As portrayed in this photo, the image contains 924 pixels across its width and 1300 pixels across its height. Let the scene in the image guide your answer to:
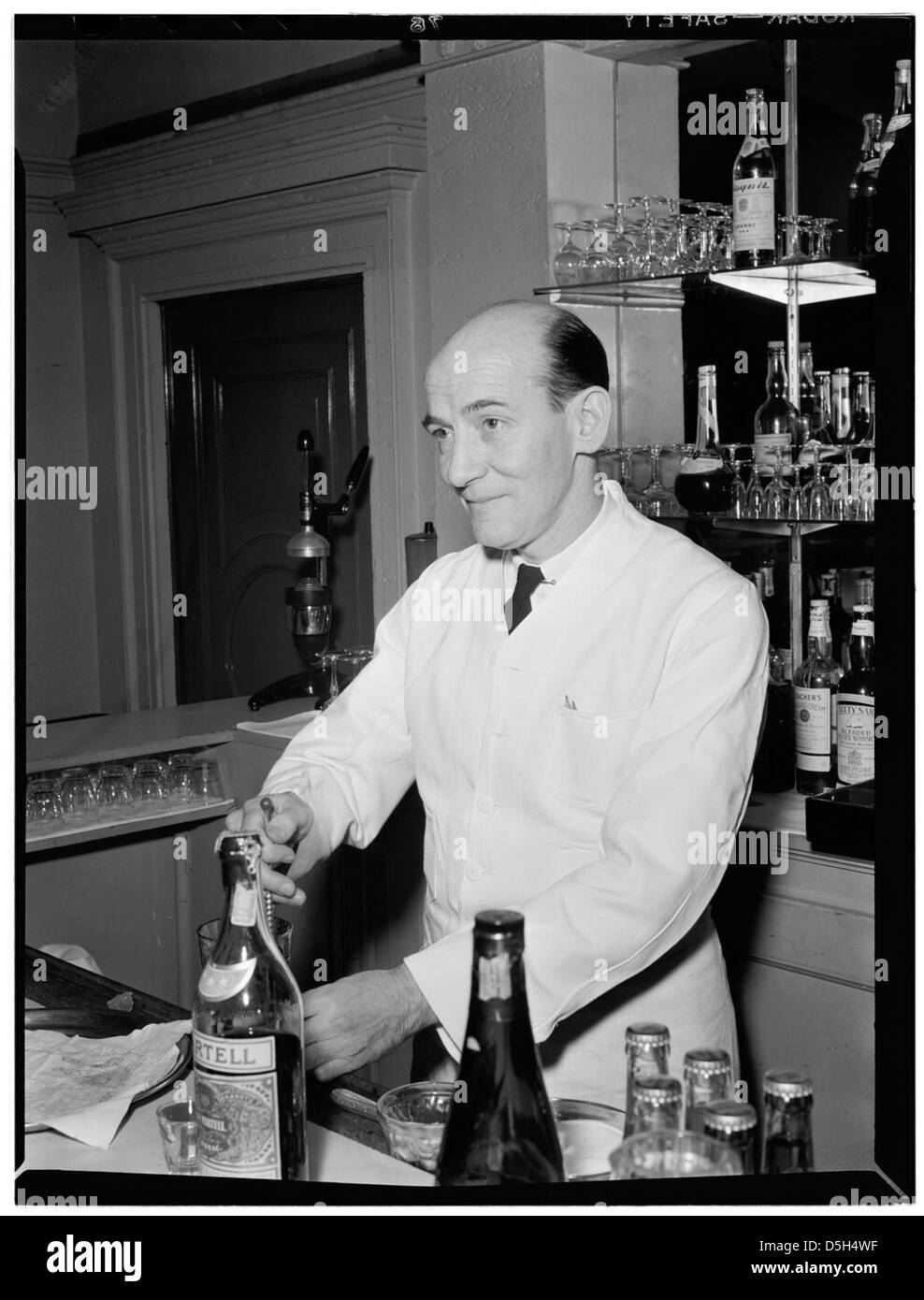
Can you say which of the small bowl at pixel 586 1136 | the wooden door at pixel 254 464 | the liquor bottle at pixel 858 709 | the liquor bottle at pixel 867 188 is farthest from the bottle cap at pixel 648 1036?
the wooden door at pixel 254 464

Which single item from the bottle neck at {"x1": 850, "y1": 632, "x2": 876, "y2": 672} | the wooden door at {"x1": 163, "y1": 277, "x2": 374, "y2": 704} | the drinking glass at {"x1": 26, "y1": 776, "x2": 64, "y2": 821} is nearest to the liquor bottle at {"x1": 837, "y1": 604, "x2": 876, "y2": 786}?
the bottle neck at {"x1": 850, "y1": 632, "x2": 876, "y2": 672}

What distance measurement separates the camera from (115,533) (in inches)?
113

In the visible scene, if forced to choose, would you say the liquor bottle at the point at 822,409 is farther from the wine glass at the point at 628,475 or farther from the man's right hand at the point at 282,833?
the man's right hand at the point at 282,833

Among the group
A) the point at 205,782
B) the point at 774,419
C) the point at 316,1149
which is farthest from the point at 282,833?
the point at 205,782

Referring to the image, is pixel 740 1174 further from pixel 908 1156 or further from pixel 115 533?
pixel 115 533

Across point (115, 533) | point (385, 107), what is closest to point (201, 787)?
point (115, 533)

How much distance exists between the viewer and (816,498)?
1751 mm

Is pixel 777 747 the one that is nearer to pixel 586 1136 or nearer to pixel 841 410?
pixel 841 410

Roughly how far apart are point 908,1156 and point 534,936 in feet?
0.97

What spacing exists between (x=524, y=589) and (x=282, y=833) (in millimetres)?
390

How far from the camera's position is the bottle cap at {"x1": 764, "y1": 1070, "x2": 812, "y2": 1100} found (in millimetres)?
642

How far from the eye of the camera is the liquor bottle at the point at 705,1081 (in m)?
0.64

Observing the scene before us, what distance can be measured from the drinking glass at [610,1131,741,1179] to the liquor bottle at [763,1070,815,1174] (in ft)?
0.12

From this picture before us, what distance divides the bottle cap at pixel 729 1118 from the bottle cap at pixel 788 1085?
0.09 feet
